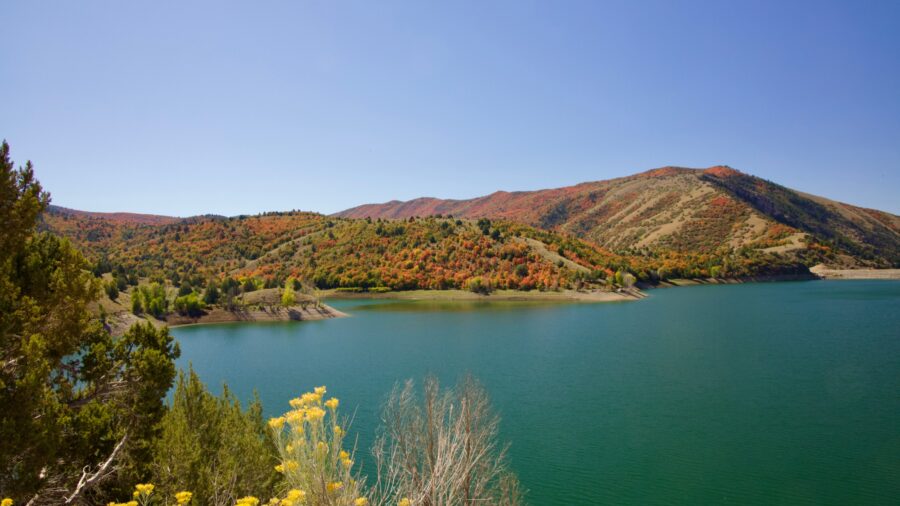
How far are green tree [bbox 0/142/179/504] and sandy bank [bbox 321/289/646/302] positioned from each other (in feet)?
275

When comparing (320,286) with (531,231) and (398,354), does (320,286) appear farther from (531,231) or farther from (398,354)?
(398,354)

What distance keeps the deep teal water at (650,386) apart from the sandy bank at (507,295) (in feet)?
81.9

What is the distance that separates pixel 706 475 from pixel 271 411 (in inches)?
801

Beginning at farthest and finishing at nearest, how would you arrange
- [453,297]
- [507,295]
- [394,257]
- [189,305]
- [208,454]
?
[394,257] → [453,297] → [507,295] → [189,305] → [208,454]

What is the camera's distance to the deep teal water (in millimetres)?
18859

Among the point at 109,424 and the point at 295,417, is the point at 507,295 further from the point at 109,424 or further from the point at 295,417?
the point at 295,417

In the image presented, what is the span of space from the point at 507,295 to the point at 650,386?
65.4 metres

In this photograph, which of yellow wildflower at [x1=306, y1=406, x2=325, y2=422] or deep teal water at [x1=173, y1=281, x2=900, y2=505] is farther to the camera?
deep teal water at [x1=173, y1=281, x2=900, y2=505]

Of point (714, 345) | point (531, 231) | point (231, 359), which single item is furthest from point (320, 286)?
point (714, 345)

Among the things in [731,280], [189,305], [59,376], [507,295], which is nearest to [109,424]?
[59,376]

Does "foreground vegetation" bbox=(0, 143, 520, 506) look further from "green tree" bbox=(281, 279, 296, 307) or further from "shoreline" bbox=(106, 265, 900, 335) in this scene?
"green tree" bbox=(281, 279, 296, 307)

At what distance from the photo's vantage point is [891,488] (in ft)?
58.2

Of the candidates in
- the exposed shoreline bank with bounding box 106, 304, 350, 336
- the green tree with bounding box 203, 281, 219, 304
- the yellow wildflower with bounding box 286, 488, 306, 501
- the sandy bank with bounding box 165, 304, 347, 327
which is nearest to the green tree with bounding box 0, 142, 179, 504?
the yellow wildflower with bounding box 286, 488, 306, 501

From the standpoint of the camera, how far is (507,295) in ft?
317
